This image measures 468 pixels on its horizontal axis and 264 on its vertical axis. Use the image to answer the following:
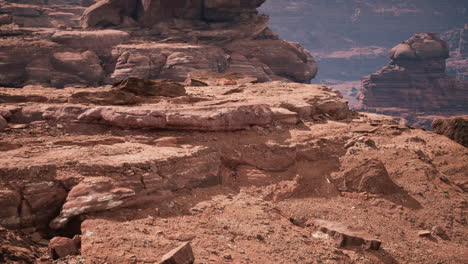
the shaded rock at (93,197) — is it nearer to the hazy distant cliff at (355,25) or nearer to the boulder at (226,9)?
the boulder at (226,9)

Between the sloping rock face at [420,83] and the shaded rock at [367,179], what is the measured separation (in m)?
72.2

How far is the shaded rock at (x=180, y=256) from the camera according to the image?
4.30 metres

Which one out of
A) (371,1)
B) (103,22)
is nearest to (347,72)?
(371,1)

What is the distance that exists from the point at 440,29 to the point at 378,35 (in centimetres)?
2477

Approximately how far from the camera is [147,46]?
103ft

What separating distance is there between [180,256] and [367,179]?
194 inches

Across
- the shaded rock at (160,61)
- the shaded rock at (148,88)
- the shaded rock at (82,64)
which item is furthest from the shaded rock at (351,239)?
the shaded rock at (82,64)

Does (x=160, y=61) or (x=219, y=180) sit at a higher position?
(x=160, y=61)

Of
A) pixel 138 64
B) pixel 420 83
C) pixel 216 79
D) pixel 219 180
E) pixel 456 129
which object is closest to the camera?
pixel 219 180

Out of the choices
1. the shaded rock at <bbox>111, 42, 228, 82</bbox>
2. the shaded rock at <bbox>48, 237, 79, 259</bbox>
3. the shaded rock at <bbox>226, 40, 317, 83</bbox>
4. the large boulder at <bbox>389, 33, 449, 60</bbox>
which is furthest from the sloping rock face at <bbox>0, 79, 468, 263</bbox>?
the large boulder at <bbox>389, 33, 449, 60</bbox>

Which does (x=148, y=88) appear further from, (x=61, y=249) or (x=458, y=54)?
(x=458, y=54)

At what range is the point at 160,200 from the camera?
6152 mm

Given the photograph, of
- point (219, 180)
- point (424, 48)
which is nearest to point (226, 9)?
point (219, 180)

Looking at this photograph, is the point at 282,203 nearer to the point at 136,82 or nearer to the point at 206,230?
the point at 206,230
